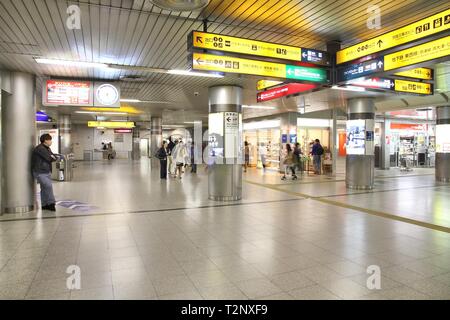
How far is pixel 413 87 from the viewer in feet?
24.0

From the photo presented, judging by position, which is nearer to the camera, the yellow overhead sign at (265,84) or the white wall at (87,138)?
the yellow overhead sign at (265,84)

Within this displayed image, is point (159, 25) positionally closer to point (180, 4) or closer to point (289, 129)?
point (180, 4)

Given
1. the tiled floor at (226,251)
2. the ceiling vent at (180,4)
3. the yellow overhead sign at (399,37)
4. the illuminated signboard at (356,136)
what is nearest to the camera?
the tiled floor at (226,251)

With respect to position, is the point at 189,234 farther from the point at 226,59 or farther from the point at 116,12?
the point at 116,12

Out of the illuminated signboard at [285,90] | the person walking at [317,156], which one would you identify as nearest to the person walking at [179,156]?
the illuminated signboard at [285,90]

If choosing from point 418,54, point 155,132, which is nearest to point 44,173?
point 418,54

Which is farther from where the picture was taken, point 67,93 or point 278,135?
point 278,135

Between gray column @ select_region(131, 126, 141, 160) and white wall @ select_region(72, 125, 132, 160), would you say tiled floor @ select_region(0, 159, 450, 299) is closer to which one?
white wall @ select_region(72, 125, 132, 160)

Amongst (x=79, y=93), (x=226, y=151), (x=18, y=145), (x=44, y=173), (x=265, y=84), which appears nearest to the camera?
(x=18, y=145)

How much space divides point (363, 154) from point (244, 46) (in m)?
6.82

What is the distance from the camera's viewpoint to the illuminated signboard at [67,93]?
7.63 m

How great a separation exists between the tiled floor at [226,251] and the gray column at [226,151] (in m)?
0.63

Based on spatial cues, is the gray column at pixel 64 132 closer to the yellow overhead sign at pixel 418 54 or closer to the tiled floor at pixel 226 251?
the tiled floor at pixel 226 251
